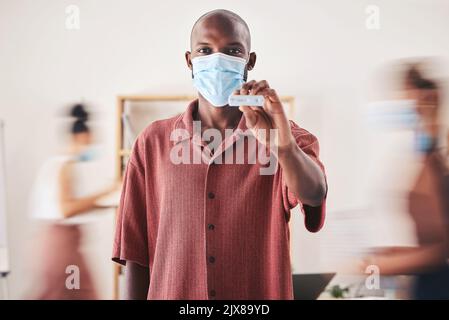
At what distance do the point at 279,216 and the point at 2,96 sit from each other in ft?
3.06

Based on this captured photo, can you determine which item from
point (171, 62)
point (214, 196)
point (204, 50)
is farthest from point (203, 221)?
point (171, 62)

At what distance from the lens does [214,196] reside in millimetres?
939

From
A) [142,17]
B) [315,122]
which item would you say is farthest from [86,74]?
[315,122]

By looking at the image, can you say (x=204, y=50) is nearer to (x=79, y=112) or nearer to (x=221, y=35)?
(x=221, y=35)

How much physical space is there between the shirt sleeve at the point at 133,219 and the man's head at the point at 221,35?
9.2 inches

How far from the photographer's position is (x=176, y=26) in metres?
1.46

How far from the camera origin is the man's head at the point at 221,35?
964 mm

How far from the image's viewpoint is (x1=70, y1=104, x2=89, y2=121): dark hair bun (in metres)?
1.61

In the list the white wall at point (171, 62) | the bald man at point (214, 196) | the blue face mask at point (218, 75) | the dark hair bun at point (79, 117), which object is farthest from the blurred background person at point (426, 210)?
the dark hair bun at point (79, 117)

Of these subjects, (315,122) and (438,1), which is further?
(315,122)

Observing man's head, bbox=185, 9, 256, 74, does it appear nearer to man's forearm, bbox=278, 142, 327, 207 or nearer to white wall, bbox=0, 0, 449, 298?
man's forearm, bbox=278, 142, 327, 207

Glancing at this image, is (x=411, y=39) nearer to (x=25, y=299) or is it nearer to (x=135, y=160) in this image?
(x=135, y=160)

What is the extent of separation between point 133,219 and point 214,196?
167 mm

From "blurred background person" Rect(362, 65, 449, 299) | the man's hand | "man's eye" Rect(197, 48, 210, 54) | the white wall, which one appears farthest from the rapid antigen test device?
"blurred background person" Rect(362, 65, 449, 299)
